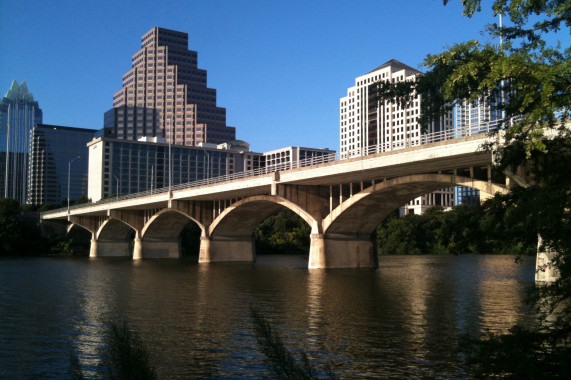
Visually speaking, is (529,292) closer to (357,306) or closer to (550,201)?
(550,201)

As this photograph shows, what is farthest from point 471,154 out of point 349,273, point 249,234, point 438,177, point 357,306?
point 249,234

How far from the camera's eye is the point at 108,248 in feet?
363

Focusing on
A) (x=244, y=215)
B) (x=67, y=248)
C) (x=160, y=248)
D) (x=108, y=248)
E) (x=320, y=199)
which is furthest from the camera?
(x=67, y=248)

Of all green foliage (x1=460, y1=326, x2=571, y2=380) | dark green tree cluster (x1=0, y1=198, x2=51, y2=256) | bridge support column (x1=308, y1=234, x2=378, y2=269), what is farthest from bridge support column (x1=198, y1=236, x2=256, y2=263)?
green foliage (x1=460, y1=326, x2=571, y2=380)

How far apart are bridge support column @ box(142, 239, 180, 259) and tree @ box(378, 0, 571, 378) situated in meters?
86.2

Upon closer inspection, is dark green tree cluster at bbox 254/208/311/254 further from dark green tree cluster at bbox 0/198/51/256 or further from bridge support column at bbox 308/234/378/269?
bridge support column at bbox 308/234/378/269

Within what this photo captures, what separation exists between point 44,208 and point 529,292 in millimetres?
146280

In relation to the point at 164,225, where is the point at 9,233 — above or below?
below

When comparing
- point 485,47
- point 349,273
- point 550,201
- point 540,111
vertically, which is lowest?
point 349,273

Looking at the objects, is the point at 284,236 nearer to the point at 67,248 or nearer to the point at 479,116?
the point at 67,248

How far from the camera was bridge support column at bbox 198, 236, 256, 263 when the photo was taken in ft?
253

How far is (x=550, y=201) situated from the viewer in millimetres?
9188

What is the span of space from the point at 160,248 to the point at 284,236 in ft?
79.4

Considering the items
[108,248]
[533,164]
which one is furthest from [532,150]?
[108,248]
